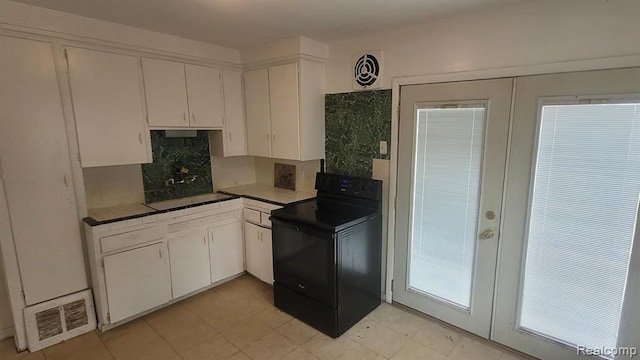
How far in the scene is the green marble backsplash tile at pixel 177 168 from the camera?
3123 mm

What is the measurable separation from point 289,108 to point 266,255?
1429mm

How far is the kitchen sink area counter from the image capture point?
309 centimetres

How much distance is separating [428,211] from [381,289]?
88 centimetres

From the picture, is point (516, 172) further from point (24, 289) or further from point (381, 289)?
point (24, 289)

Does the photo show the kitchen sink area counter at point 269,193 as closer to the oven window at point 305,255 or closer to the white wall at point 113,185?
the oven window at point 305,255

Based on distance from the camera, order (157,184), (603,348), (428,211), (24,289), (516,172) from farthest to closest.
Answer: (157,184) < (428,211) < (24,289) < (516,172) < (603,348)

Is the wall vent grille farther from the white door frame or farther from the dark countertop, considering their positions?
the white door frame

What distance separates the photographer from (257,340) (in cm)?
243

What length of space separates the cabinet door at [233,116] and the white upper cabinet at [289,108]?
0.43 feet

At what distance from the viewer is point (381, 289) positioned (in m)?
2.92

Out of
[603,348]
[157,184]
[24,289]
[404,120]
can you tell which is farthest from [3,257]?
[603,348]

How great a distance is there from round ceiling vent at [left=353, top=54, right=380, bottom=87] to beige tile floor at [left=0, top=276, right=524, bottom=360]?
198 centimetres

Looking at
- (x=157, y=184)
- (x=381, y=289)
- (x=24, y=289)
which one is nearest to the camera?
(x=24, y=289)

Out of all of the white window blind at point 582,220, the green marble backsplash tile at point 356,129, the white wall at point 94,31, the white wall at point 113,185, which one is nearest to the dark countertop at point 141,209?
the white wall at point 113,185
